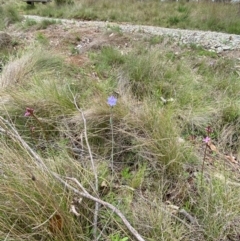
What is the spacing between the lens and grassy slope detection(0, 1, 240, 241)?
1.15m

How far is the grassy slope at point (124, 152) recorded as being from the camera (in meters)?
1.15

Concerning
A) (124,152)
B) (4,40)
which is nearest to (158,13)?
(4,40)

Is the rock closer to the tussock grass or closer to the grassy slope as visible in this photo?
the grassy slope

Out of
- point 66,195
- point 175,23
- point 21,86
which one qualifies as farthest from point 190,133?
point 175,23

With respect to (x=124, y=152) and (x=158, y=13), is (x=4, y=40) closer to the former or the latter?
(x=124, y=152)

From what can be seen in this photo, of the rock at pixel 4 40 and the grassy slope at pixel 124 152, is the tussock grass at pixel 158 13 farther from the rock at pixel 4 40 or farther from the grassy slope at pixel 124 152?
the grassy slope at pixel 124 152

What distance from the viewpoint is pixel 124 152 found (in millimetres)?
1714

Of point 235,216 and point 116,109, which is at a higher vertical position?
point 116,109

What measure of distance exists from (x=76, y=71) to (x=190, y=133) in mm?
1639

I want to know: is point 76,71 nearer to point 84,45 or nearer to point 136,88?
point 136,88

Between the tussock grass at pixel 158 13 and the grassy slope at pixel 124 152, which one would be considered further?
the tussock grass at pixel 158 13

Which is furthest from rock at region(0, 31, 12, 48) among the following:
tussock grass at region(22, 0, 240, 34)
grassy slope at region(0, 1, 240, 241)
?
tussock grass at region(22, 0, 240, 34)

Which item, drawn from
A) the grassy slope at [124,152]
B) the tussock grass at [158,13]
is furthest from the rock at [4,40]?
the tussock grass at [158,13]

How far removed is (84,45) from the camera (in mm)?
4723
